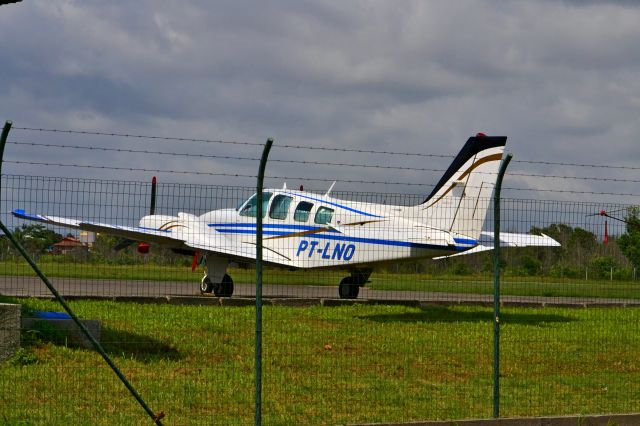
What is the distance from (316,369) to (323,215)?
34.5ft

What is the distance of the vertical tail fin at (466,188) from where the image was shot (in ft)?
66.2

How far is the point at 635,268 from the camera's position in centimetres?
1561

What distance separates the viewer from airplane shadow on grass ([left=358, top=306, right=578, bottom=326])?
17.9m

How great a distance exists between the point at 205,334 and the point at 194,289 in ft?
48.6

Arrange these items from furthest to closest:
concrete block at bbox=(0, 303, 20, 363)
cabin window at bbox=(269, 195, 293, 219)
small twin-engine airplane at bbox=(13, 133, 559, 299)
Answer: cabin window at bbox=(269, 195, 293, 219) < small twin-engine airplane at bbox=(13, 133, 559, 299) < concrete block at bbox=(0, 303, 20, 363)

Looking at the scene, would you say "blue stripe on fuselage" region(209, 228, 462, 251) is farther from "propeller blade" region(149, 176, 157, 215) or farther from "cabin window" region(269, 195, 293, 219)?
"propeller blade" region(149, 176, 157, 215)

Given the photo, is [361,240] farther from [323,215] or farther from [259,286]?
[259,286]

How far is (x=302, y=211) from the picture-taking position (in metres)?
23.0

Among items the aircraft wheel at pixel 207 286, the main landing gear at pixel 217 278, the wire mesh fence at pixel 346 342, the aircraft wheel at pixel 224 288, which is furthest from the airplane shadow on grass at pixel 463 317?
the aircraft wheel at pixel 207 286

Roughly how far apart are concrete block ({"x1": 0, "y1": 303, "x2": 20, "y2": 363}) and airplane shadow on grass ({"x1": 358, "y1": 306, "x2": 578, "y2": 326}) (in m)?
7.38

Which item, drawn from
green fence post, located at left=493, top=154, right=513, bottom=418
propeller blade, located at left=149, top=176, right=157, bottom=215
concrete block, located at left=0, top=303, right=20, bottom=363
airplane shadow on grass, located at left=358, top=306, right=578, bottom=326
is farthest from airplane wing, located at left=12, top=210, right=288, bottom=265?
green fence post, located at left=493, top=154, right=513, bottom=418

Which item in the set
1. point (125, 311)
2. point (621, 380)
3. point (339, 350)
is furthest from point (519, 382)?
point (125, 311)

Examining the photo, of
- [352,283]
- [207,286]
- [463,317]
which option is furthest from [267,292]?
[463,317]

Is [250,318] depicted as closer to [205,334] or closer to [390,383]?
[205,334]
